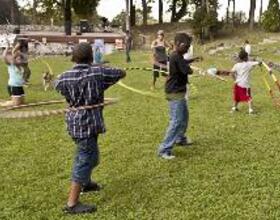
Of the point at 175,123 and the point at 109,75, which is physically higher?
the point at 109,75

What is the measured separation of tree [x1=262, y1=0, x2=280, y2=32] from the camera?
4456 centimetres

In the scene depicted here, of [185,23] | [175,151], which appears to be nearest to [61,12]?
[185,23]

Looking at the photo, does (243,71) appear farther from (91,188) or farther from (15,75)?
(91,188)

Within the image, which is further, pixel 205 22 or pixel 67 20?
pixel 67 20

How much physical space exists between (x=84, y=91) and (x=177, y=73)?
2711 millimetres

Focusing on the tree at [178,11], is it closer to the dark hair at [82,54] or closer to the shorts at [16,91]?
the shorts at [16,91]

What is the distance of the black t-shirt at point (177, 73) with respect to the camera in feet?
31.8

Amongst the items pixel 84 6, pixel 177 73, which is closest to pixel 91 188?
pixel 177 73

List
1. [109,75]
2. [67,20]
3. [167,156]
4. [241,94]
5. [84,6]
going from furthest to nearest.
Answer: [84,6] < [67,20] < [241,94] < [167,156] < [109,75]

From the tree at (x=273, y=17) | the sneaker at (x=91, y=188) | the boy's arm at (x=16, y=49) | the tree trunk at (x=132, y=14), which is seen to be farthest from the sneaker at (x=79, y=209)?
the tree trunk at (x=132, y=14)

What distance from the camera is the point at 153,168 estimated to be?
9.48 metres

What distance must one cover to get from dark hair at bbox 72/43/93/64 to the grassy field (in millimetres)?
1842

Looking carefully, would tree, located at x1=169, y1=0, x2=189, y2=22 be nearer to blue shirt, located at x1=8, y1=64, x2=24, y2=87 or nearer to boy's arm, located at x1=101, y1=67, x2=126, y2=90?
blue shirt, located at x1=8, y1=64, x2=24, y2=87

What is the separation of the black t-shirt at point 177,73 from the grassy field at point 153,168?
1.14 meters
